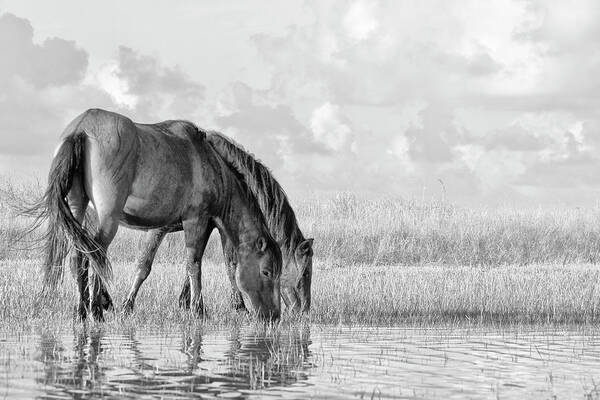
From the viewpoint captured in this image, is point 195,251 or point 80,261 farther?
point 195,251

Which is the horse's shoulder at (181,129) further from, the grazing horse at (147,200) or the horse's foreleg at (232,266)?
the horse's foreleg at (232,266)

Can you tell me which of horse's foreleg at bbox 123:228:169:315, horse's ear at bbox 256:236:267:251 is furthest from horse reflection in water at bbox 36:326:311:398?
horse's foreleg at bbox 123:228:169:315

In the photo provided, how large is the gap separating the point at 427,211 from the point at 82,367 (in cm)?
1958

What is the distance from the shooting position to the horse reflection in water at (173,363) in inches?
220

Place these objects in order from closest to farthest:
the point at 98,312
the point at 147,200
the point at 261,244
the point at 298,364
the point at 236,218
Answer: the point at 298,364 < the point at 98,312 < the point at 147,200 < the point at 261,244 < the point at 236,218

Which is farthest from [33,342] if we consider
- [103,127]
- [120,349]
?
[103,127]

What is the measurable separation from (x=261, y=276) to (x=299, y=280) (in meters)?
0.68

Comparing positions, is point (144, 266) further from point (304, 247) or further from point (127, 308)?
point (304, 247)

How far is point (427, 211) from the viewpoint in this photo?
25.3m

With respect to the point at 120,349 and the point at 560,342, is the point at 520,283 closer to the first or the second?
the point at 560,342

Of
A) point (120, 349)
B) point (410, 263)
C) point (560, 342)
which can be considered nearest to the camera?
point (120, 349)

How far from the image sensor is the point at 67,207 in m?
8.79

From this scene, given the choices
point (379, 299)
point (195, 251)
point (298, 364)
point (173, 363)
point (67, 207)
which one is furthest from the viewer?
point (379, 299)

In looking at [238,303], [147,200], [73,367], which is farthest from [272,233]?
[73,367]
